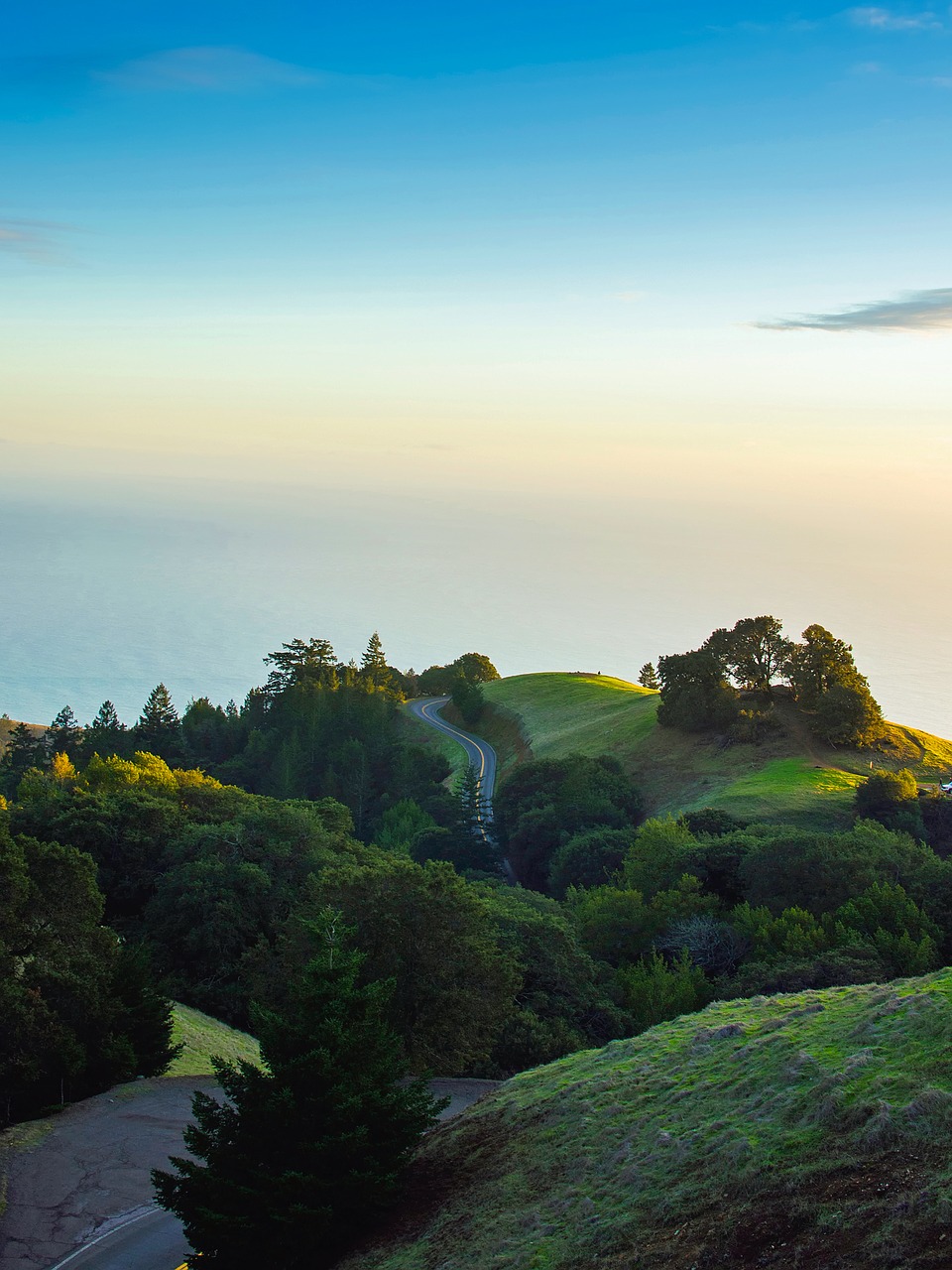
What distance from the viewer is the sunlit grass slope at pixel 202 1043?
93.5ft

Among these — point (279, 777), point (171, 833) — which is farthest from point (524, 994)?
point (279, 777)

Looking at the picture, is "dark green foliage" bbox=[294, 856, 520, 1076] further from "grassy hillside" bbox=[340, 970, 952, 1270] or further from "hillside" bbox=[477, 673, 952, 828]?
"hillside" bbox=[477, 673, 952, 828]

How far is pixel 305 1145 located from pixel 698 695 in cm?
6051

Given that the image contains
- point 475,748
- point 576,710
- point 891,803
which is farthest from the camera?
point 475,748

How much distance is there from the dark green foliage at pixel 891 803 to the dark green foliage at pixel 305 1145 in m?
41.8

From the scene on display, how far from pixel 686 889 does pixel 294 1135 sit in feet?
93.0

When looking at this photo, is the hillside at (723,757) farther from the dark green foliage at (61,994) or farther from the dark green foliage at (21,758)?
the dark green foliage at (21,758)

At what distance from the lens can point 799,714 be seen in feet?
230

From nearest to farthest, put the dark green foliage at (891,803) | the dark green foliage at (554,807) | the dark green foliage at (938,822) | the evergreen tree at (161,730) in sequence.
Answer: the dark green foliage at (891,803)
the dark green foliage at (938,822)
the dark green foliage at (554,807)
the evergreen tree at (161,730)

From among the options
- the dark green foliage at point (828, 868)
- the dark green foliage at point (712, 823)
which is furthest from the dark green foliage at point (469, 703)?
the dark green foliage at point (828, 868)

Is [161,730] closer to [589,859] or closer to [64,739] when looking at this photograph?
[64,739]

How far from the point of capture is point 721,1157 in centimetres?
1377

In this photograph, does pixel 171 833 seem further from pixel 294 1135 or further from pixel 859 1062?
pixel 859 1062

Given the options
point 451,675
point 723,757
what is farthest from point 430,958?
point 451,675
